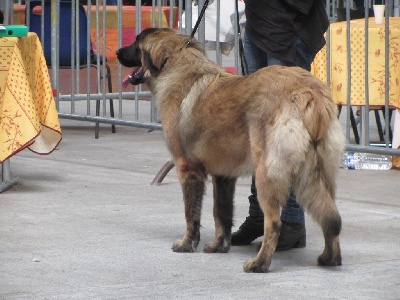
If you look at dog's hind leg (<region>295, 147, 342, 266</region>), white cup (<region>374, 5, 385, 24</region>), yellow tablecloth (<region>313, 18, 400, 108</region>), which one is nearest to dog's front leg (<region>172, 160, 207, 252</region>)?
dog's hind leg (<region>295, 147, 342, 266</region>)

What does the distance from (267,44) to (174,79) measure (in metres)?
0.54

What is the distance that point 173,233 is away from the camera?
6.23 m

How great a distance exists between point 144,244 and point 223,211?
19.3 inches

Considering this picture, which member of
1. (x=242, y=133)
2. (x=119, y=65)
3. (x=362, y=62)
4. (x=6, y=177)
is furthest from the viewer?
(x=119, y=65)

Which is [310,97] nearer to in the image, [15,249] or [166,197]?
[15,249]

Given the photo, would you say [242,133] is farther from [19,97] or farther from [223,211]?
[19,97]

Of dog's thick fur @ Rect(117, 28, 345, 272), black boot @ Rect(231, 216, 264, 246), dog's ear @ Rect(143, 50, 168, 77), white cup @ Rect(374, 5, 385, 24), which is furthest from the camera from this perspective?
white cup @ Rect(374, 5, 385, 24)

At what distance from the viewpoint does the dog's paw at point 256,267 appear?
5227mm

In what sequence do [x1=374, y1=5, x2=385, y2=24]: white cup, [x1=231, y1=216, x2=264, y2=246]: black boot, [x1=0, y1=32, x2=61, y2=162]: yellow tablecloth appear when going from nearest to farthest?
[x1=231, y1=216, x2=264, y2=246]: black boot < [x1=0, y1=32, x2=61, y2=162]: yellow tablecloth < [x1=374, y1=5, x2=385, y2=24]: white cup

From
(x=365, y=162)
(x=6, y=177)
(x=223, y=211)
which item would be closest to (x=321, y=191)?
(x=223, y=211)

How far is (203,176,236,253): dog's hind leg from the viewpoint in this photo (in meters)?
5.74

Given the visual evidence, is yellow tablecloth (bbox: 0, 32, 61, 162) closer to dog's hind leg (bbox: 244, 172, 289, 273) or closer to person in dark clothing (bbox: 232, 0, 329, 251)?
person in dark clothing (bbox: 232, 0, 329, 251)

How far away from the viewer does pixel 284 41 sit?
18.7 ft

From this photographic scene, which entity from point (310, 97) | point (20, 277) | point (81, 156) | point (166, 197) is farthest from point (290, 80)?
point (81, 156)
